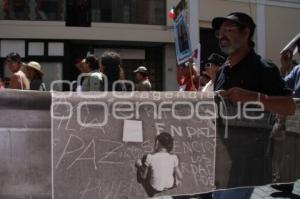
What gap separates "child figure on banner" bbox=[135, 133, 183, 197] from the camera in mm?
3383

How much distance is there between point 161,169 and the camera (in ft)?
11.2

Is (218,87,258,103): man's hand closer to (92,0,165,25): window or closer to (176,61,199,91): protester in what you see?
(176,61,199,91): protester

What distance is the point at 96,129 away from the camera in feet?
11.0

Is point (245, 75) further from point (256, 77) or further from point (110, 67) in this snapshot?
point (110, 67)

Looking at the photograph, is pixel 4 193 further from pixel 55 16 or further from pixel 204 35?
pixel 204 35

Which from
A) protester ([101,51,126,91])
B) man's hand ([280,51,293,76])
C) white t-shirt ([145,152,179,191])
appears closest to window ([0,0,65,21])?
man's hand ([280,51,293,76])

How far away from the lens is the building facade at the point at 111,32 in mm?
18172

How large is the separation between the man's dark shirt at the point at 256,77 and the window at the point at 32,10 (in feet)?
52.1

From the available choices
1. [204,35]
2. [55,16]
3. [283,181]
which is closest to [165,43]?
[204,35]

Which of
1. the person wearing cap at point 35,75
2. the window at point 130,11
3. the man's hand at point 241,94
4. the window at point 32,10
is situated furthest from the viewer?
the window at point 130,11

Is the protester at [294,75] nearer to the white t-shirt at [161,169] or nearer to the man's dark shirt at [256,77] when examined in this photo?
the man's dark shirt at [256,77]

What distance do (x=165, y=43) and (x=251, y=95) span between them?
16.5 meters

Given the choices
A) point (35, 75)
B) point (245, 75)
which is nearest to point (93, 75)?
point (35, 75)

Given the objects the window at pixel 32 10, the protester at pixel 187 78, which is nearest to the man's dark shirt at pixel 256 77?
the protester at pixel 187 78
